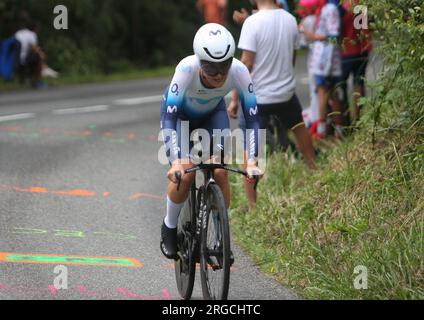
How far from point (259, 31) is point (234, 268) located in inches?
111

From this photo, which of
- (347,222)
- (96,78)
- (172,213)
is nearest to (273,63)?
(347,222)

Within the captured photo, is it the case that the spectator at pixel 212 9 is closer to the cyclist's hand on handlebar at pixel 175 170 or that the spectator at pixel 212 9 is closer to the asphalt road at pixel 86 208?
the asphalt road at pixel 86 208

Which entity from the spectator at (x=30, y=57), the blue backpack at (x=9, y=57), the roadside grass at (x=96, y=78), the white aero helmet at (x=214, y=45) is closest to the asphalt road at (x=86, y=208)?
the white aero helmet at (x=214, y=45)

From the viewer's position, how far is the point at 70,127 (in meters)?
15.8

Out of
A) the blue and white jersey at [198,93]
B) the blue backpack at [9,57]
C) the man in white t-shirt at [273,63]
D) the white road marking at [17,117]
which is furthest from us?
the blue backpack at [9,57]

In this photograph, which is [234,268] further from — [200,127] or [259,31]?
[259,31]

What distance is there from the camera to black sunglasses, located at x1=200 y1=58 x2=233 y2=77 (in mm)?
7112

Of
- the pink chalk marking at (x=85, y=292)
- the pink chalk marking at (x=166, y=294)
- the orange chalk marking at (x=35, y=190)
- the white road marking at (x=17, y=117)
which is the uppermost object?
the white road marking at (x=17, y=117)

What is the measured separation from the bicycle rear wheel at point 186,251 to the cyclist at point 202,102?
60 millimetres

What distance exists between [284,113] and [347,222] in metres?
2.52

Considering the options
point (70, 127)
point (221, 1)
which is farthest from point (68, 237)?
point (221, 1)

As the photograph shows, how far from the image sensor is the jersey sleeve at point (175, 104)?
7.24 m

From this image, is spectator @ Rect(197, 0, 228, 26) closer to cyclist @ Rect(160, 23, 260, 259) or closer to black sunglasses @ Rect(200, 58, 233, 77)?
cyclist @ Rect(160, 23, 260, 259)

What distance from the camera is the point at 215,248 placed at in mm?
6926
